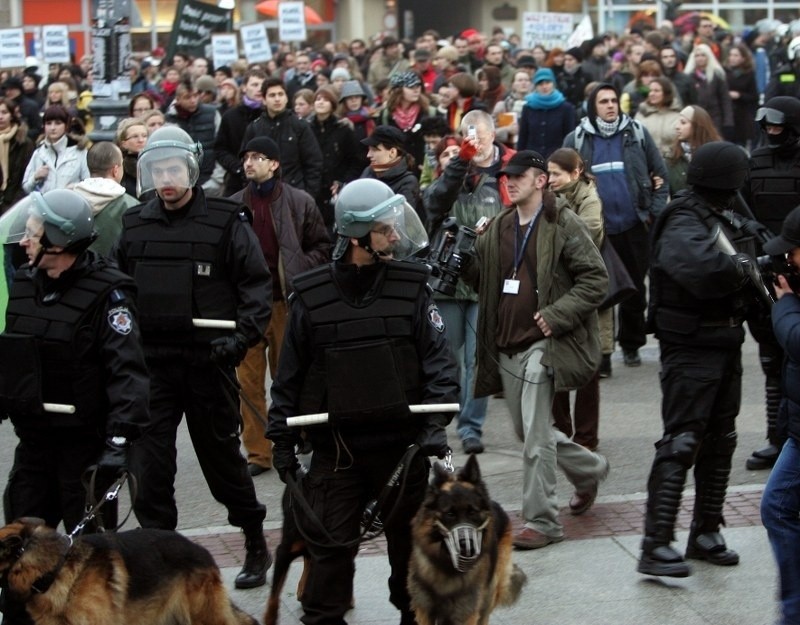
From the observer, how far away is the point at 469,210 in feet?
28.5

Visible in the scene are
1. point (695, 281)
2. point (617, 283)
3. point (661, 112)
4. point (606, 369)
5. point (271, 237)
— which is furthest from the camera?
point (661, 112)

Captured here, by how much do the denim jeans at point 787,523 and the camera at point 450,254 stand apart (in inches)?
85.7

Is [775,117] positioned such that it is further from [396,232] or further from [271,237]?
[396,232]

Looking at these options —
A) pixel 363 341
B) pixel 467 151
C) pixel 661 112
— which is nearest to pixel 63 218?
pixel 363 341

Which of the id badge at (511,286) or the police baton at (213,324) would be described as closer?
the police baton at (213,324)

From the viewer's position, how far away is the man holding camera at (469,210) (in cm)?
862

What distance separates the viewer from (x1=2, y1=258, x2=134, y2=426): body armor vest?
213 inches

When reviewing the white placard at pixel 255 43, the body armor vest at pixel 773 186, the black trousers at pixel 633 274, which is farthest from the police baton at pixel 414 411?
the white placard at pixel 255 43

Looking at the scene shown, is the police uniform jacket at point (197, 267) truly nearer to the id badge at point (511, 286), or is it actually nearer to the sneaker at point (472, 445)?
the id badge at point (511, 286)

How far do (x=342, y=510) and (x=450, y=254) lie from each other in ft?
6.93

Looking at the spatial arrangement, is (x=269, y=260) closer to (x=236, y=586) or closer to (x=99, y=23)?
(x=236, y=586)

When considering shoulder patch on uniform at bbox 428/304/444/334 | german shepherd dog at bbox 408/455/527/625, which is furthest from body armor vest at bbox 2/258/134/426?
german shepherd dog at bbox 408/455/527/625

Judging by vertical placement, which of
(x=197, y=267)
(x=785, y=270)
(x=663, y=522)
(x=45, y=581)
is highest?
(x=785, y=270)

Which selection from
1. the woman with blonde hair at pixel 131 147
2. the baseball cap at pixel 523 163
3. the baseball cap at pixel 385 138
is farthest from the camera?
the woman with blonde hair at pixel 131 147
